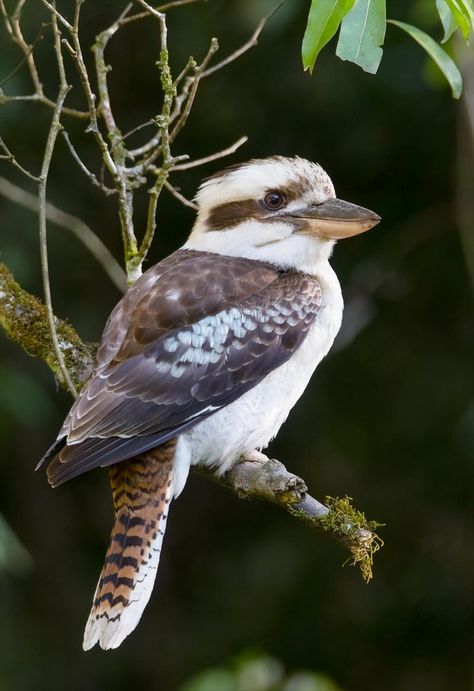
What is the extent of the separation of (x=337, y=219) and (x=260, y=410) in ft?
2.00

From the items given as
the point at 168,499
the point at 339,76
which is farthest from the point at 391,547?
the point at 168,499

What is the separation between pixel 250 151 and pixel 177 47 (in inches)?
22.1

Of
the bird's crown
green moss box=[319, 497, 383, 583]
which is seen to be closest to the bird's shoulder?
the bird's crown

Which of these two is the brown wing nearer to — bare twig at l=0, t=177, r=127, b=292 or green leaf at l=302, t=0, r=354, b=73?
bare twig at l=0, t=177, r=127, b=292

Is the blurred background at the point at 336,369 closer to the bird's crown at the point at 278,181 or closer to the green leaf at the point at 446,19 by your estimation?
the bird's crown at the point at 278,181

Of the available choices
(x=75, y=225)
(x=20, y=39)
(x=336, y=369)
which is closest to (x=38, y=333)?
(x=20, y=39)

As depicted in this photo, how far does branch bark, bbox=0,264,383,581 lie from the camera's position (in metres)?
2.80

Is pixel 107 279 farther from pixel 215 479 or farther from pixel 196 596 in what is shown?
pixel 215 479

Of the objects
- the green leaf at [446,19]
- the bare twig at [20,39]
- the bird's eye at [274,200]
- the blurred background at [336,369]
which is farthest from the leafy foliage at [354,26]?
the blurred background at [336,369]

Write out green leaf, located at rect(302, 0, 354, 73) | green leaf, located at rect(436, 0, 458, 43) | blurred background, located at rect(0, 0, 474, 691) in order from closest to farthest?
green leaf, located at rect(302, 0, 354, 73) → green leaf, located at rect(436, 0, 458, 43) → blurred background, located at rect(0, 0, 474, 691)

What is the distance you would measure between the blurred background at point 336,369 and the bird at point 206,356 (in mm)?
1567

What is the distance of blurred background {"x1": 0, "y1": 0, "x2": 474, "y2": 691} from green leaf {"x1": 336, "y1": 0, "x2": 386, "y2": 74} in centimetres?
256

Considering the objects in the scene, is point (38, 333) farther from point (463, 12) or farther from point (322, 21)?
point (463, 12)

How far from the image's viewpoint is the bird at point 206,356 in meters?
3.13
